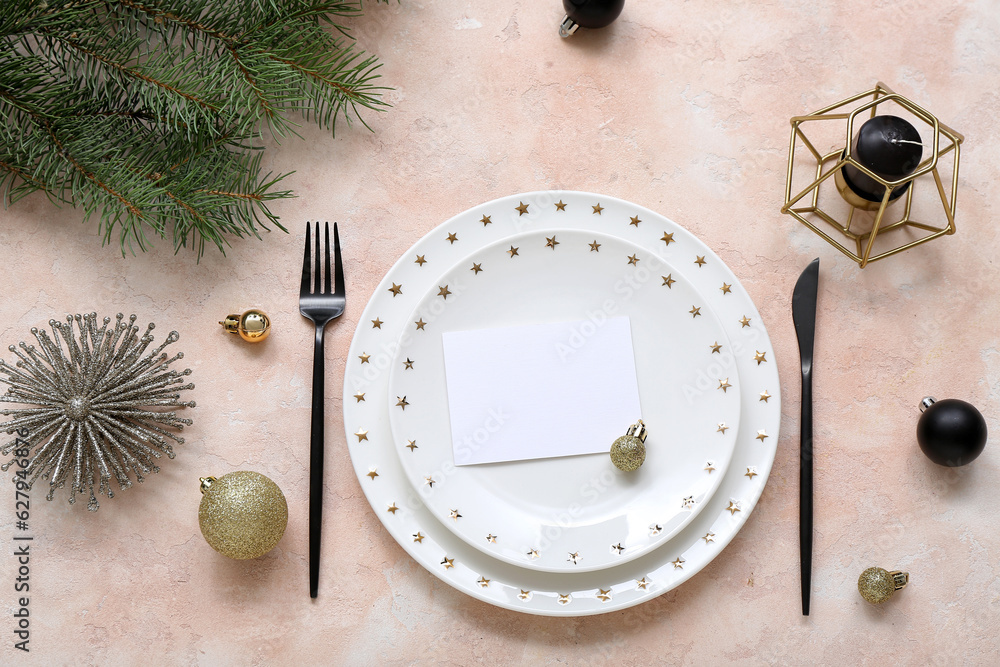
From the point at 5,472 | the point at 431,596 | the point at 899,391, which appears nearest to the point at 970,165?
the point at 899,391

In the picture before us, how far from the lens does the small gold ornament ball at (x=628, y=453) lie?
724 mm

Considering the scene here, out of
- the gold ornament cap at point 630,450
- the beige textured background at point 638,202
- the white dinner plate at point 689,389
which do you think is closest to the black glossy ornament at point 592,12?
the beige textured background at point 638,202

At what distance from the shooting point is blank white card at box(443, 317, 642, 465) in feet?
2.51

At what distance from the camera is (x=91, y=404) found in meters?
0.71

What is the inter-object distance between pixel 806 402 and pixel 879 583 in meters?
0.22

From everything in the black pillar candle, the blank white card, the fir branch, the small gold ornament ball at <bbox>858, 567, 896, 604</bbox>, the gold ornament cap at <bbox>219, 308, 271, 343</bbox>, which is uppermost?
the fir branch

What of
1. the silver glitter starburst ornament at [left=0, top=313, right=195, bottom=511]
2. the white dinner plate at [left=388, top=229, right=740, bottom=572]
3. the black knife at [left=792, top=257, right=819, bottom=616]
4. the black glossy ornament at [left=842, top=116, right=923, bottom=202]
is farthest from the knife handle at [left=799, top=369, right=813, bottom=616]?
the silver glitter starburst ornament at [left=0, top=313, right=195, bottom=511]

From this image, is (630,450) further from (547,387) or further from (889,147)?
(889,147)

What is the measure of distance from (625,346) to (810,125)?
37 centimetres

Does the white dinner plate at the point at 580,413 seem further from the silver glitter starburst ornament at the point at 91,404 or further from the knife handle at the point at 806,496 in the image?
the silver glitter starburst ornament at the point at 91,404

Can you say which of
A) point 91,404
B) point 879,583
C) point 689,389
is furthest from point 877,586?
point 91,404

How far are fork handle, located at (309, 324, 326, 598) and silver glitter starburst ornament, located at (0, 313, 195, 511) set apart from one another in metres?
0.14

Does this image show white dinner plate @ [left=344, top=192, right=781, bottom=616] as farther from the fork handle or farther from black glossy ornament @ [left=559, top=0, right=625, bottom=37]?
black glossy ornament @ [left=559, top=0, right=625, bottom=37]

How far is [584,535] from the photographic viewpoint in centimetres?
76
